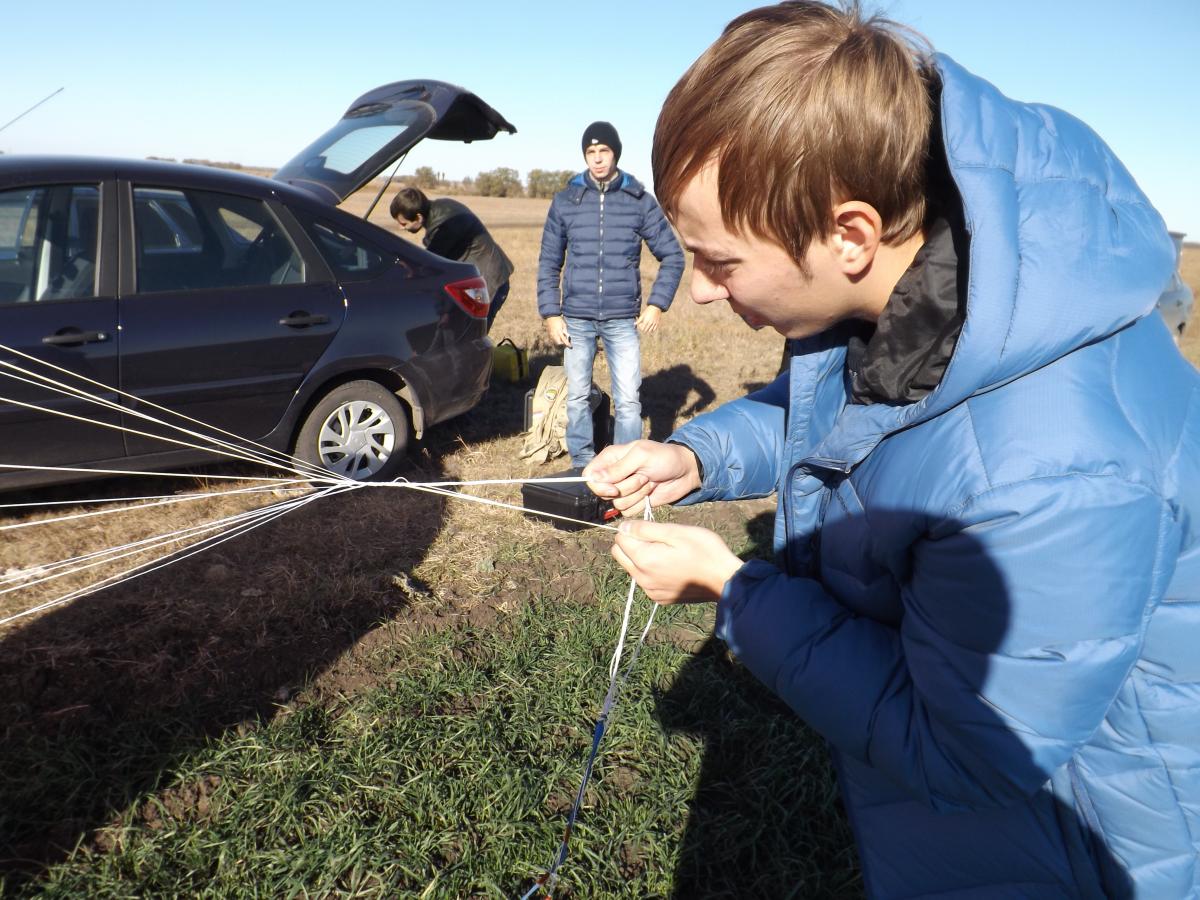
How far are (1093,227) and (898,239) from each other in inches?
9.5

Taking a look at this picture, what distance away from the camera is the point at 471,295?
5.30 m

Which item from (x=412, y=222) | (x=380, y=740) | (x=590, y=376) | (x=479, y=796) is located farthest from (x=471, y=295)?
(x=479, y=796)

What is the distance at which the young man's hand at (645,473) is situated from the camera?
1.84 metres

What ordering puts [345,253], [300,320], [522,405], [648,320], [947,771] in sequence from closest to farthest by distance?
[947,771], [300,320], [345,253], [648,320], [522,405]

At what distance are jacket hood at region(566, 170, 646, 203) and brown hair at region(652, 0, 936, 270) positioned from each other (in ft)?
14.5

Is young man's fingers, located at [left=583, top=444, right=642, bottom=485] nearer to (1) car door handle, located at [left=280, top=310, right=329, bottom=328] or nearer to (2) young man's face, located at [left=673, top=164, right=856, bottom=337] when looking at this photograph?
(2) young man's face, located at [left=673, top=164, right=856, bottom=337]

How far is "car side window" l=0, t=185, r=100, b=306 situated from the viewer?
3.82 metres

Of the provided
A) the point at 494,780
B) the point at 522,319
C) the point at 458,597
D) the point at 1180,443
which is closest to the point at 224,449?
the point at 458,597

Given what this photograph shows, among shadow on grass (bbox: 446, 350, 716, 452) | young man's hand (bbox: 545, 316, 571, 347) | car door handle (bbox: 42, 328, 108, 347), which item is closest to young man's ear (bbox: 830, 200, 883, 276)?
car door handle (bbox: 42, 328, 108, 347)

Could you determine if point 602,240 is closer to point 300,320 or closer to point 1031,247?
point 300,320

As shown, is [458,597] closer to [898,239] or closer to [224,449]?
[224,449]

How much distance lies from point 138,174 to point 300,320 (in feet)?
3.48

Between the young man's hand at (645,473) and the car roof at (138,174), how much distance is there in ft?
11.6

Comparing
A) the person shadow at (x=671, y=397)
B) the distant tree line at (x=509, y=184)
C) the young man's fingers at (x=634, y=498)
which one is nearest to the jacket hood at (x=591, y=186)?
the person shadow at (x=671, y=397)
